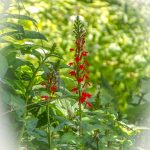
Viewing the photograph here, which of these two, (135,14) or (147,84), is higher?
(147,84)

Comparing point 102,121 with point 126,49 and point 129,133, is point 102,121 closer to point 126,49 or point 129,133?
point 129,133

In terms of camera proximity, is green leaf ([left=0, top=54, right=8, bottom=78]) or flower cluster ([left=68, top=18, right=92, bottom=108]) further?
flower cluster ([left=68, top=18, right=92, bottom=108])

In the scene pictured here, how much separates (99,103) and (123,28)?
4526 mm

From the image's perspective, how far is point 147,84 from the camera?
1370 mm

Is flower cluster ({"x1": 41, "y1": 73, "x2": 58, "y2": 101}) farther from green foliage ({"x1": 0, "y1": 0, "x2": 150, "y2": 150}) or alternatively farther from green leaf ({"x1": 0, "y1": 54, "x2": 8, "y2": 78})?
green leaf ({"x1": 0, "y1": 54, "x2": 8, "y2": 78})

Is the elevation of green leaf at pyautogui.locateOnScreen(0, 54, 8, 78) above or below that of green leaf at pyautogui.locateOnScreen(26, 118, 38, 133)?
above

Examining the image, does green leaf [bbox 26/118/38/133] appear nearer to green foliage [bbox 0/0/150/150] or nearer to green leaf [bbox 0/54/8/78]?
green foliage [bbox 0/0/150/150]

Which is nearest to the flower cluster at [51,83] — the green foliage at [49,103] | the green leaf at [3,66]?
the green foliage at [49,103]

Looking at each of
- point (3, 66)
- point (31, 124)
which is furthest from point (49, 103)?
point (3, 66)

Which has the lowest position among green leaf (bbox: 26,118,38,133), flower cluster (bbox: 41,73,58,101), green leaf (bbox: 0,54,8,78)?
green leaf (bbox: 26,118,38,133)

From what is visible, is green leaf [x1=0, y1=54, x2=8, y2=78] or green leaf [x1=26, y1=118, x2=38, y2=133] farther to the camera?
green leaf [x1=26, y1=118, x2=38, y2=133]

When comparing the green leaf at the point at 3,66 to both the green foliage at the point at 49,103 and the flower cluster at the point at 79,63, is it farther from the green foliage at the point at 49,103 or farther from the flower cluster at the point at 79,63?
the flower cluster at the point at 79,63

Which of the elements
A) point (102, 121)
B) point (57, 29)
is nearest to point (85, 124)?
point (102, 121)

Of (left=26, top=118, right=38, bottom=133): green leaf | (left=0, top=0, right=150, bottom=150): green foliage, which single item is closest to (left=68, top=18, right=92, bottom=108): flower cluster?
(left=0, top=0, right=150, bottom=150): green foliage
